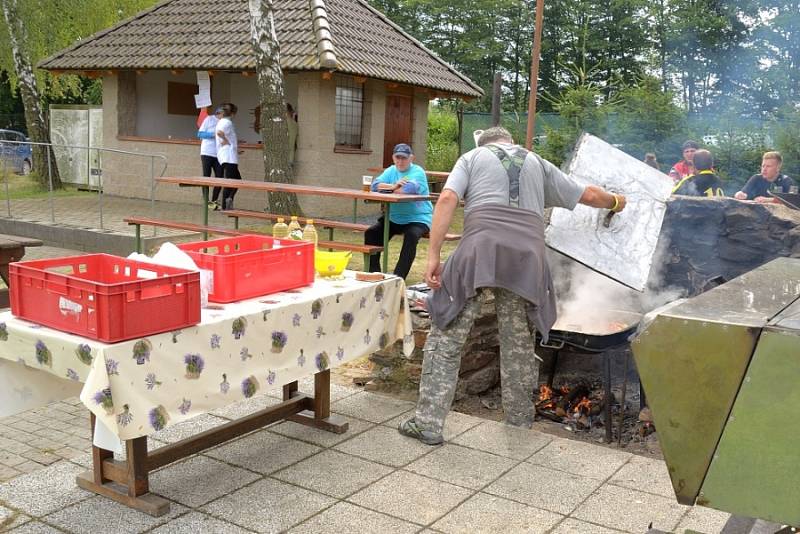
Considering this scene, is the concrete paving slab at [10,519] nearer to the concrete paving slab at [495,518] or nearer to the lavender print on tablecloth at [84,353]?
the lavender print on tablecloth at [84,353]

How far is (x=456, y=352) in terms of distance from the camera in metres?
4.54

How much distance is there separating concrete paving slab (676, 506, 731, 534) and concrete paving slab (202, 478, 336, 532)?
1588mm

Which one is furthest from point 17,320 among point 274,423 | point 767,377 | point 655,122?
point 655,122

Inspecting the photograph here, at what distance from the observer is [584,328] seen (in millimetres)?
5234

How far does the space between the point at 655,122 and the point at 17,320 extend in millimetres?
13755

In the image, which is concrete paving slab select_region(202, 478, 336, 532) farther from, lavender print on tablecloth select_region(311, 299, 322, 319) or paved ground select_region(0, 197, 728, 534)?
lavender print on tablecloth select_region(311, 299, 322, 319)

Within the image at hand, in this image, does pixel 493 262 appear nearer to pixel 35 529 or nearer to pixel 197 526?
pixel 197 526

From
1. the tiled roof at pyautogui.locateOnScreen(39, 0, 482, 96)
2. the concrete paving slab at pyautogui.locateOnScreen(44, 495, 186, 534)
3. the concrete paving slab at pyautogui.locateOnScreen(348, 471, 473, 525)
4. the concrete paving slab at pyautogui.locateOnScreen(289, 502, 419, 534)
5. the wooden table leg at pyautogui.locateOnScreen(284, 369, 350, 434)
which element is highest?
the tiled roof at pyautogui.locateOnScreen(39, 0, 482, 96)

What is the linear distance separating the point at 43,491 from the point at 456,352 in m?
2.22

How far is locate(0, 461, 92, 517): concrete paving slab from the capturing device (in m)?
3.52

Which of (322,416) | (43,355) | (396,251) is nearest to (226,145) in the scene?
(396,251)

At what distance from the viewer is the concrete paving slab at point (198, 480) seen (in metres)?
3.69

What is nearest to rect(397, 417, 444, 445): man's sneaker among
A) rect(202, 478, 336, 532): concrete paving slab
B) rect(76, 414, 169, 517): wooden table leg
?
rect(202, 478, 336, 532): concrete paving slab

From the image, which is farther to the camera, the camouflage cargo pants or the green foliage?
the green foliage
